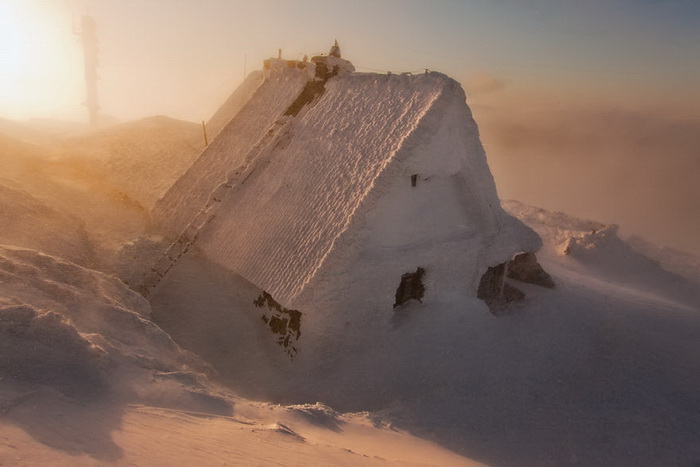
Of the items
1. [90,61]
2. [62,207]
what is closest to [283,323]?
[62,207]

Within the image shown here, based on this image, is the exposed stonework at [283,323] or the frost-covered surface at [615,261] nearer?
the exposed stonework at [283,323]

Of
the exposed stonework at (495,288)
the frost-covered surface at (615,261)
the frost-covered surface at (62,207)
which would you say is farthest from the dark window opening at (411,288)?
the frost-covered surface at (615,261)

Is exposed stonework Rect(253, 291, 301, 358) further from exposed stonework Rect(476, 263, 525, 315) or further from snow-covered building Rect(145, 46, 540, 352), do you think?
exposed stonework Rect(476, 263, 525, 315)

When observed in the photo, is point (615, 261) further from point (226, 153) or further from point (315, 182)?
point (226, 153)

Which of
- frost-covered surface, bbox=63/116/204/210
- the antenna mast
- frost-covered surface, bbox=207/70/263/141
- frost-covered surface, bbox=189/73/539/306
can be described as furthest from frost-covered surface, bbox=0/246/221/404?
the antenna mast

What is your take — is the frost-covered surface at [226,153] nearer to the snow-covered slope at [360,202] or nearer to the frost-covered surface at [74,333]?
the snow-covered slope at [360,202]
